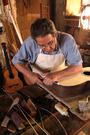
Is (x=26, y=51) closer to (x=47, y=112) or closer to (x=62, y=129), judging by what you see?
(x=47, y=112)

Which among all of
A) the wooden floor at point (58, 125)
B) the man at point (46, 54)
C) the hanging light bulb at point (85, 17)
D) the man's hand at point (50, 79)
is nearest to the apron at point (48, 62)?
the man at point (46, 54)

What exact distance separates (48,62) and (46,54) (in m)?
0.15

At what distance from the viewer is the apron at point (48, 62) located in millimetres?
1583

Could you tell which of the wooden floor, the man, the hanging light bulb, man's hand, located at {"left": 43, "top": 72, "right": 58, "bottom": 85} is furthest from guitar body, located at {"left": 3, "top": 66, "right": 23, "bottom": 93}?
the hanging light bulb

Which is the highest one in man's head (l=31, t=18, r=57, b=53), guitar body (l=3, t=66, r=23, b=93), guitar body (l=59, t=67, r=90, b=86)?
man's head (l=31, t=18, r=57, b=53)

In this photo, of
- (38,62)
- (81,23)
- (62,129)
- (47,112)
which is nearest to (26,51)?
(38,62)

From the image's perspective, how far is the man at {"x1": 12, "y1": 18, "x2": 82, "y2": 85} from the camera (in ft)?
3.95

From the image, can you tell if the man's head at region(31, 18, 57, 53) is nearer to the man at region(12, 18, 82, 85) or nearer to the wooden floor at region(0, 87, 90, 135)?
the man at region(12, 18, 82, 85)

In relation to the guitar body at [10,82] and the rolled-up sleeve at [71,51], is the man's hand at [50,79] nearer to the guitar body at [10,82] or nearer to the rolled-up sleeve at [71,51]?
the rolled-up sleeve at [71,51]

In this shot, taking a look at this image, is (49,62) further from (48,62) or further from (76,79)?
(76,79)

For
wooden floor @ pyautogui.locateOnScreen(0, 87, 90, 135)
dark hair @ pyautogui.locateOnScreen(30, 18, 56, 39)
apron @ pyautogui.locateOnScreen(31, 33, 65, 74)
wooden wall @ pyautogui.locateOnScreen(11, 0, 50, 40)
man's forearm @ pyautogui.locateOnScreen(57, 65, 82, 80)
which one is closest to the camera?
wooden floor @ pyautogui.locateOnScreen(0, 87, 90, 135)

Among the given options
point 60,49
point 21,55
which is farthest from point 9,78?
point 60,49

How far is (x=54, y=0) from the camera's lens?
419cm

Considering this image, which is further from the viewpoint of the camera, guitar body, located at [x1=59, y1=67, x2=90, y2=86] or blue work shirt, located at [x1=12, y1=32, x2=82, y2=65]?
blue work shirt, located at [x1=12, y1=32, x2=82, y2=65]
